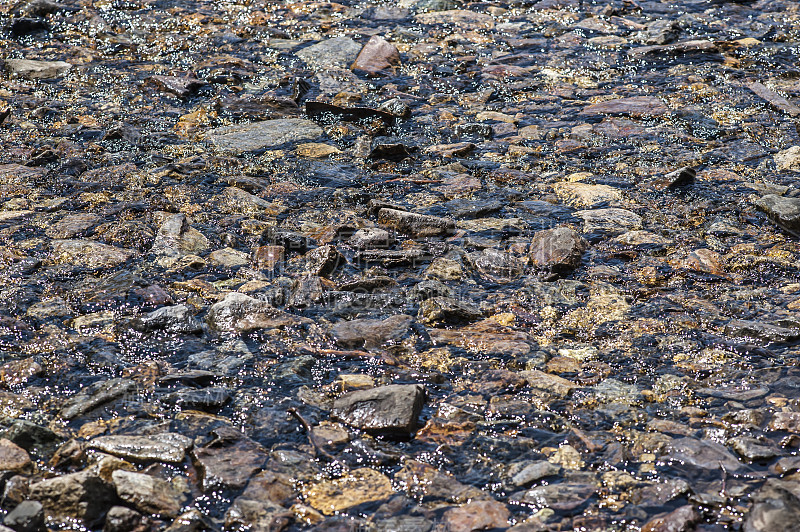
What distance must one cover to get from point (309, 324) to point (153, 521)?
1.31 metres

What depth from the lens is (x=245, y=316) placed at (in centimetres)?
346

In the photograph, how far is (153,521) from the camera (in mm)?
2379

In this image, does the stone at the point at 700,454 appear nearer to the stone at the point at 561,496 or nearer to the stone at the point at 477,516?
the stone at the point at 561,496

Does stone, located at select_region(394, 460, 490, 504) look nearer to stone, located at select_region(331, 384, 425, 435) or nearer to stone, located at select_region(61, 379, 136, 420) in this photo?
stone, located at select_region(331, 384, 425, 435)

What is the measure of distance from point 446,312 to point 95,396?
1.63 meters

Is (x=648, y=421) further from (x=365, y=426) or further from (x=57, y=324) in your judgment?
(x=57, y=324)

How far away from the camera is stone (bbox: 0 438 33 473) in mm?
2547

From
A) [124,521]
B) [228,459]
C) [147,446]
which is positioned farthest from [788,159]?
[124,521]

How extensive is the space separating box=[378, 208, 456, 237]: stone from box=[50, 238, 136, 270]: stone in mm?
1520

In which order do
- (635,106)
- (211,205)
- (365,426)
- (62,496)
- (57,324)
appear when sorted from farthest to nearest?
1. (635,106)
2. (211,205)
3. (57,324)
4. (365,426)
5. (62,496)

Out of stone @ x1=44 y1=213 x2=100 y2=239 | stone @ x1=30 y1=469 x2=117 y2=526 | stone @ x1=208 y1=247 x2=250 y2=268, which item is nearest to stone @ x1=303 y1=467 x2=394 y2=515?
stone @ x1=30 y1=469 x2=117 y2=526

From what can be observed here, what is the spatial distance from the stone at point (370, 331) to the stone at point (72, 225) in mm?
1812

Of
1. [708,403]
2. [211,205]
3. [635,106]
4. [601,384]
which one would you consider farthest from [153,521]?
[635,106]

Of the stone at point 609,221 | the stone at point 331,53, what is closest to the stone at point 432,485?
the stone at point 609,221
